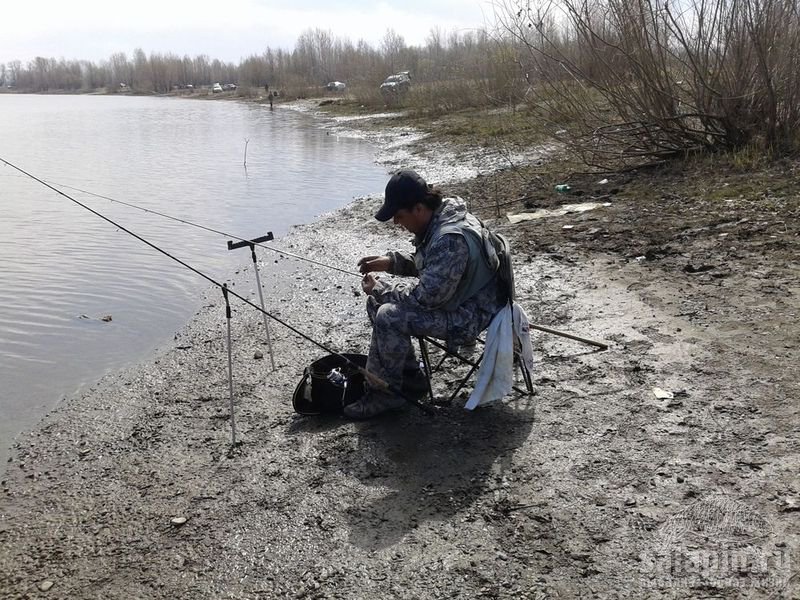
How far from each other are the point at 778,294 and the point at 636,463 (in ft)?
8.87

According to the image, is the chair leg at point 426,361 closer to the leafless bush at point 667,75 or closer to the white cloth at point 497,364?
the white cloth at point 497,364

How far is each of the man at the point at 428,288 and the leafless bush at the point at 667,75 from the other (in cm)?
738

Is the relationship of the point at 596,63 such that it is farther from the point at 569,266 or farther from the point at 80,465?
the point at 80,465

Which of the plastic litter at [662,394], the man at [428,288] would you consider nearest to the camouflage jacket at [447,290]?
the man at [428,288]

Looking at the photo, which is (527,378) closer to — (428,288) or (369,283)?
(428,288)

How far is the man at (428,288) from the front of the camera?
398cm

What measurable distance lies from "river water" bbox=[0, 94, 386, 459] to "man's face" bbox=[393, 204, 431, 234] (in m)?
3.10

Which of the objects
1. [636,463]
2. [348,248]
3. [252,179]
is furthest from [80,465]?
[252,179]

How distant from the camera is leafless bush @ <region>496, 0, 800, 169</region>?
9742 millimetres

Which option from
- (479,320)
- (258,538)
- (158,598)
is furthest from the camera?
(479,320)

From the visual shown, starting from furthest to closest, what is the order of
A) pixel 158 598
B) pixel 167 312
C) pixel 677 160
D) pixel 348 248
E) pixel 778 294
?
pixel 677 160 → pixel 348 248 → pixel 167 312 → pixel 778 294 → pixel 158 598

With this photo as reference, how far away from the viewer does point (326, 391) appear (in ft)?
15.1

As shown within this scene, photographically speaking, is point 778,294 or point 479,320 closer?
point 479,320

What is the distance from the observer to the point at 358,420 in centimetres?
447
